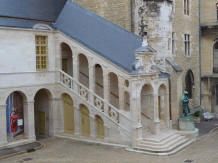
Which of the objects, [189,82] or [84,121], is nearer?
[84,121]

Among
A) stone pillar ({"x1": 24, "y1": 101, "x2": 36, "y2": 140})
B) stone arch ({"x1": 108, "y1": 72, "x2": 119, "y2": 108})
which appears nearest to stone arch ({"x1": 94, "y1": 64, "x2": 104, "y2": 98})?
stone arch ({"x1": 108, "y1": 72, "x2": 119, "y2": 108})

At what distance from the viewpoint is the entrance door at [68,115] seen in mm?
18734

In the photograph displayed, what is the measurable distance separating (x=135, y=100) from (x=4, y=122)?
6.76 meters

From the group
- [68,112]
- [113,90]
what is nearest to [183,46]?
[113,90]

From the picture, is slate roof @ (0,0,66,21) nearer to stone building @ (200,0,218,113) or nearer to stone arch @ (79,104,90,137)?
stone arch @ (79,104,90,137)

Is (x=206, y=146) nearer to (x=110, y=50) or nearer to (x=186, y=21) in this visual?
(x=110, y=50)

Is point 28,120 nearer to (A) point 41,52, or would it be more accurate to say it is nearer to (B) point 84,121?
(B) point 84,121

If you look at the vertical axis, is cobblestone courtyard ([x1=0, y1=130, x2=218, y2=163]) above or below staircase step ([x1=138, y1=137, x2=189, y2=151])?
below

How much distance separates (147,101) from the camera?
18.2m

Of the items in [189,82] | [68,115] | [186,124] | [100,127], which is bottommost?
[186,124]

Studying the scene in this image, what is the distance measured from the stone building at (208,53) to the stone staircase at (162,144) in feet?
32.4

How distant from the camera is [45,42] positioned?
18.8 meters

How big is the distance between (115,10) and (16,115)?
921 centimetres

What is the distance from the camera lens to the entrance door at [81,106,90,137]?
17948 mm
